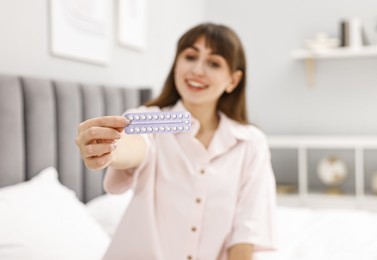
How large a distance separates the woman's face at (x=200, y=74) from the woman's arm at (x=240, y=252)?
1.25 feet

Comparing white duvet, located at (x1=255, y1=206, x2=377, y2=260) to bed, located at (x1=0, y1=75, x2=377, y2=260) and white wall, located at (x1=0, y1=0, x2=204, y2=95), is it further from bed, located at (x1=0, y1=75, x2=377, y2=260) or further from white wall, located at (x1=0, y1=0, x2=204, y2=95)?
white wall, located at (x1=0, y1=0, x2=204, y2=95)

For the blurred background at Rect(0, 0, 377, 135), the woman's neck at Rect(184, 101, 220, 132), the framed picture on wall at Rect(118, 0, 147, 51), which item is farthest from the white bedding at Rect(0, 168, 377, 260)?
the blurred background at Rect(0, 0, 377, 135)

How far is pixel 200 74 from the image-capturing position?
128cm

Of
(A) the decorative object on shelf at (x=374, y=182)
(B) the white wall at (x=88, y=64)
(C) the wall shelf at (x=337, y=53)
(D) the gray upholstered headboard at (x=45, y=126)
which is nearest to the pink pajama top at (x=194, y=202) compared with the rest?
(D) the gray upholstered headboard at (x=45, y=126)

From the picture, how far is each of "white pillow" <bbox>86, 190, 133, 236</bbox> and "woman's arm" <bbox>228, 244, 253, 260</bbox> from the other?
24.3 inches

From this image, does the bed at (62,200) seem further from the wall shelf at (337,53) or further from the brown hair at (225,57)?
the wall shelf at (337,53)

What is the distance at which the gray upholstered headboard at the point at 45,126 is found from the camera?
4.91 ft

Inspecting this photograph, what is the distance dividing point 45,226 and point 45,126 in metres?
0.50

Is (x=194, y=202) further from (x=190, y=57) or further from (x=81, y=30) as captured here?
(x=81, y=30)

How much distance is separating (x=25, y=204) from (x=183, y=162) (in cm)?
44

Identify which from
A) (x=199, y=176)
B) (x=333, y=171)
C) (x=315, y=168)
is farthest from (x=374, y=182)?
(x=199, y=176)

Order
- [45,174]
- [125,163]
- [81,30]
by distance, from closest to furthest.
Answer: [125,163] < [45,174] < [81,30]

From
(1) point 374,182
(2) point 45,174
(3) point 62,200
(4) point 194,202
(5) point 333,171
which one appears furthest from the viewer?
(5) point 333,171

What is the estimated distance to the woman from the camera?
1.19 metres
